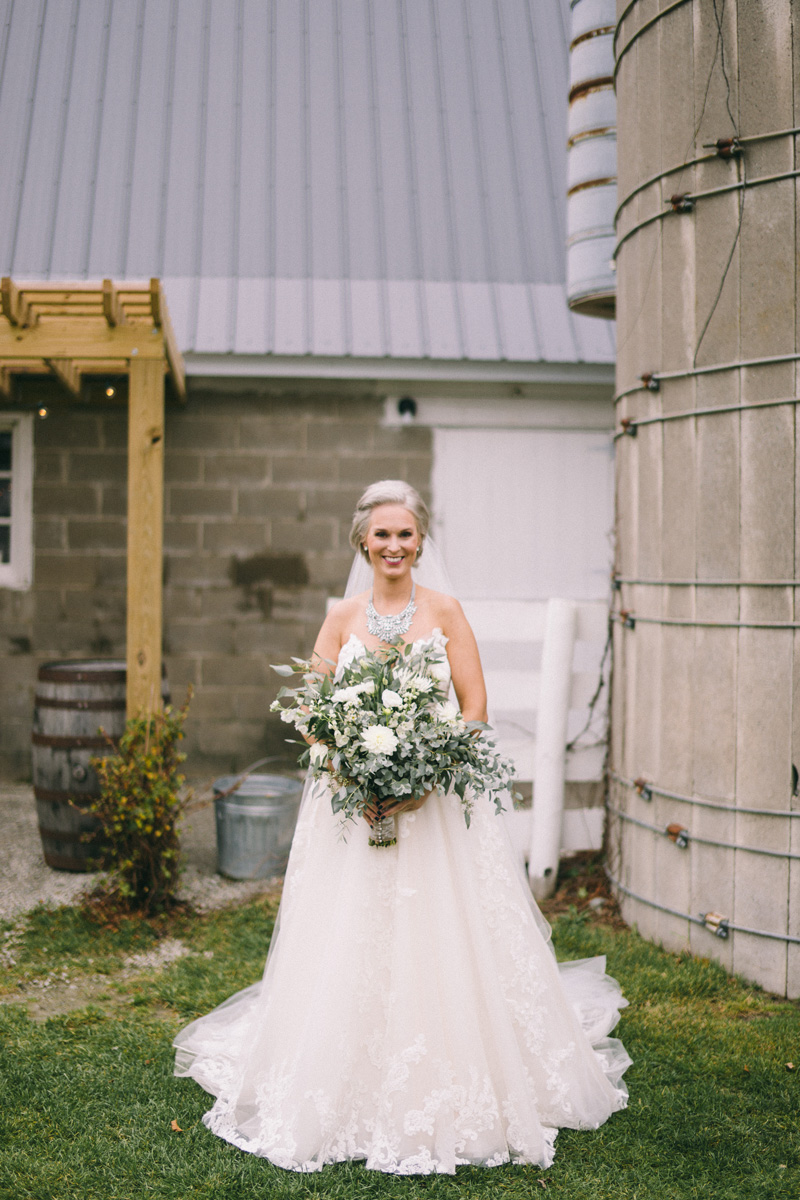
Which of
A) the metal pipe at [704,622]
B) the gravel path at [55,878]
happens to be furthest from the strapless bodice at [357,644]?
the gravel path at [55,878]

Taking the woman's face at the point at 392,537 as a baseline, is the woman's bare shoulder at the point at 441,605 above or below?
below

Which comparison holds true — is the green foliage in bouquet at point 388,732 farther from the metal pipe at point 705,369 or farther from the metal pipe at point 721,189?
the metal pipe at point 721,189

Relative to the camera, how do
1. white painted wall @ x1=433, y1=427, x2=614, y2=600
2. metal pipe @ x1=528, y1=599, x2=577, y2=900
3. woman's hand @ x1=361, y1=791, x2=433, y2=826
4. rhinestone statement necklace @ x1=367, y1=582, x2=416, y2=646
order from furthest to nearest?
white painted wall @ x1=433, y1=427, x2=614, y2=600, metal pipe @ x1=528, y1=599, x2=577, y2=900, rhinestone statement necklace @ x1=367, y1=582, x2=416, y2=646, woman's hand @ x1=361, y1=791, x2=433, y2=826

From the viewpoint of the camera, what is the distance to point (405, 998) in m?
2.94

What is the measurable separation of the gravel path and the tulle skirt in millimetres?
1869

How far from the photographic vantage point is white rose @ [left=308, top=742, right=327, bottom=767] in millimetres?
2932

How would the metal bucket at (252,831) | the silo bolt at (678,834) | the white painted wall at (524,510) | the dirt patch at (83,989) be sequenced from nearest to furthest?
1. the dirt patch at (83,989)
2. the silo bolt at (678,834)
3. the metal bucket at (252,831)
4. the white painted wall at (524,510)

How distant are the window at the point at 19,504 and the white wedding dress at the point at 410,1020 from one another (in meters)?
4.68

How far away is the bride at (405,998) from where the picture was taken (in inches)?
112

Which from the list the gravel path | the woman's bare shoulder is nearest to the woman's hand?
the woman's bare shoulder

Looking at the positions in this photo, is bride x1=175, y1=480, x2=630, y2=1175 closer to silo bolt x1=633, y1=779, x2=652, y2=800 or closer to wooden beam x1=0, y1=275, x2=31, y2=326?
silo bolt x1=633, y1=779, x2=652, y2=800

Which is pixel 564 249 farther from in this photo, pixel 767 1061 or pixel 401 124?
pixel 767 1061

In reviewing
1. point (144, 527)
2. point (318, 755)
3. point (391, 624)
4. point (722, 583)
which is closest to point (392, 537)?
point (391, 624)

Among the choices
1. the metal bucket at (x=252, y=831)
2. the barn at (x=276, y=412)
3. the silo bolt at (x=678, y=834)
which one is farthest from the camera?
the barn at (x=276, y=412)
